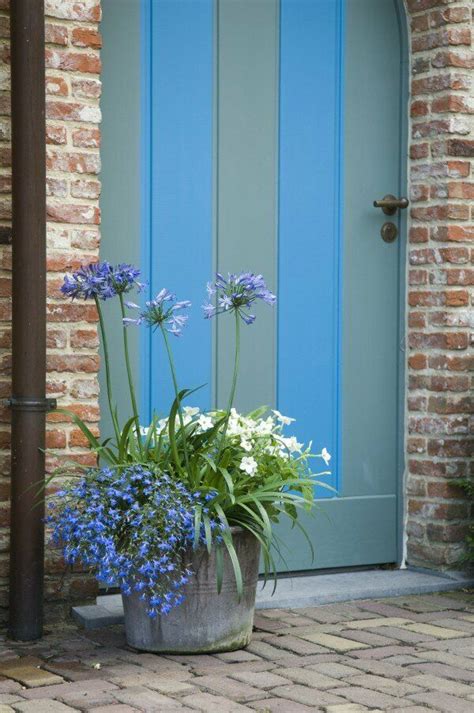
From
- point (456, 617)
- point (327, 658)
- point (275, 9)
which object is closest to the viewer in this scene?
point (327, 658)

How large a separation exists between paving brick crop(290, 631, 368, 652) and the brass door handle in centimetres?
187

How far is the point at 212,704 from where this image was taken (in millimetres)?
3436

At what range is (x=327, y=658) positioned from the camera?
394 cm

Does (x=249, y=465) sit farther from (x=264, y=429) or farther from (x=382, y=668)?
(x=382, y=668)

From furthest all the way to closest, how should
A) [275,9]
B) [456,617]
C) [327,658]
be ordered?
1. [275,9]
2. [456,617]
3. [327,658]

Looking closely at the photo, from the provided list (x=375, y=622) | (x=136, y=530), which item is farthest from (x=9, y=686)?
(x=375, y=622)

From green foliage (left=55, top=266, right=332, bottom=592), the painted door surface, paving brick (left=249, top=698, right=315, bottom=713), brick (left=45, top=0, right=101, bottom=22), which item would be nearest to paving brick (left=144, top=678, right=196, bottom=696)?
paving brick (left=249, top=698, right=315, bottom=713)

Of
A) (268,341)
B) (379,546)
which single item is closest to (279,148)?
→ (268,341)

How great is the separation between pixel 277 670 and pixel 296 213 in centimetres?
199

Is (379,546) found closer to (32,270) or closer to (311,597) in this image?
(311,597)

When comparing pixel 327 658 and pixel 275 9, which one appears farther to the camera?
pixel 275 9

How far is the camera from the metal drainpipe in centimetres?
414

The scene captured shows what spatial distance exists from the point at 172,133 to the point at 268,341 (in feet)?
2.98

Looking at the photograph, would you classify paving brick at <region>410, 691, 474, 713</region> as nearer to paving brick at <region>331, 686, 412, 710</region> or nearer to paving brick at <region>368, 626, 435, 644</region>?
paving brick at <region>331, 686, 412, 710</region>
